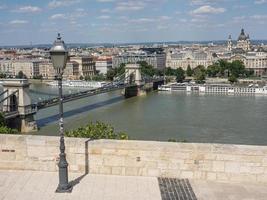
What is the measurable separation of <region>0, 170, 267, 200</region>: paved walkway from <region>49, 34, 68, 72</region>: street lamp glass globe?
1.01 m

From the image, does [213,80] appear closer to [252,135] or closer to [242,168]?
[252,135]

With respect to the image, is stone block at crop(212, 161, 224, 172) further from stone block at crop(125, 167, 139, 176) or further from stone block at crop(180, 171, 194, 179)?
stone block at crop(125, 167, 139, 176)

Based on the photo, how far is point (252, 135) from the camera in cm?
2162

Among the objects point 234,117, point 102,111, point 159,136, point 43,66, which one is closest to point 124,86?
point 102,111

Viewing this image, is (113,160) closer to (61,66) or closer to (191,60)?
(61,66)

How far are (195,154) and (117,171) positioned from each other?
0.71 m

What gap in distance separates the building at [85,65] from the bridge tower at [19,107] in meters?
49.4

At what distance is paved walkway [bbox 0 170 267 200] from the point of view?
12.4ft

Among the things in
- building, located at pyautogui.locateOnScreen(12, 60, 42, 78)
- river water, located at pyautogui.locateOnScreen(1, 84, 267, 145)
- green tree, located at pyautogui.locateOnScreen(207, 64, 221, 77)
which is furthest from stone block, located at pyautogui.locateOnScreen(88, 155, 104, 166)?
building, located at pyautogui.locateOnScreen(12, 60, 42, 78)

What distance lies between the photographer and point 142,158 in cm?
424

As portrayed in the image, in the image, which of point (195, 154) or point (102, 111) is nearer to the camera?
point (195, 154)

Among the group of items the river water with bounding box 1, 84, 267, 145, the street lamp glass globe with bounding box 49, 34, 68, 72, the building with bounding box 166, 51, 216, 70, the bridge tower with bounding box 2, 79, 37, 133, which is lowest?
the river water with bounding box 1, 84, 267, 145

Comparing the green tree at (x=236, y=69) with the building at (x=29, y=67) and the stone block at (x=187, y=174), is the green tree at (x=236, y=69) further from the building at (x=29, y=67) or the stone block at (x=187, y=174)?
the stone block at (x=187, y=174)

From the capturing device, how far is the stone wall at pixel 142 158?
162 inches
